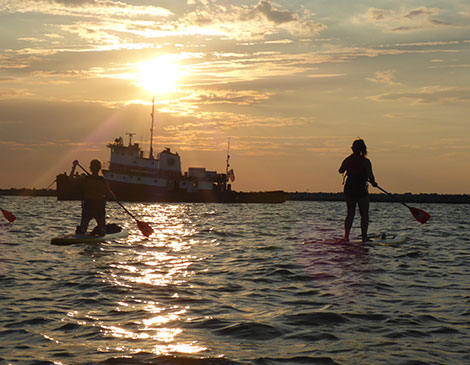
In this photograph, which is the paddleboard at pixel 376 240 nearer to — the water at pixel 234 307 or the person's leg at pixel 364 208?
the person's leg at pixel 364 208

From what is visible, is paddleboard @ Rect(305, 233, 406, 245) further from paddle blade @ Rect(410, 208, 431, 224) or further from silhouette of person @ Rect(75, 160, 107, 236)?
silhouette of person @ Rect(75, 160, 107, 236)

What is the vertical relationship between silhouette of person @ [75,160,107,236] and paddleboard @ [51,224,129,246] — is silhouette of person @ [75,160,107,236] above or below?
above

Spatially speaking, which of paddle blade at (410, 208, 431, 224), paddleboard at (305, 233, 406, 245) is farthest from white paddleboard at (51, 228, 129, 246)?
paddle blade at (410, 208, 431, 224)

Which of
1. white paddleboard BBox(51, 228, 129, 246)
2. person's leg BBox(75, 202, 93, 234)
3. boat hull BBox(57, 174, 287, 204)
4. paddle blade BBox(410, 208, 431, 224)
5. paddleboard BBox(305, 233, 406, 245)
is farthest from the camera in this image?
boat hull BBox(57, 174, 287, 204)

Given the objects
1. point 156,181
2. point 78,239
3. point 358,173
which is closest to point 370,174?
point 358,173

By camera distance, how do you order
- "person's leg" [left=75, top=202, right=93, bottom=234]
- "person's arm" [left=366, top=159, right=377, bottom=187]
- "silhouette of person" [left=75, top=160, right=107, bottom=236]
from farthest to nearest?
1. "person's leg" [left=75, top=202, right=93, bottom=234]
2. "silhouette of person" [left=75, top=160, right=107, bottom=236]
3. "person's arm" [left=366, top=159, right=377, bottom=187]

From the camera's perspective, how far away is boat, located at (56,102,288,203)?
73438 mm

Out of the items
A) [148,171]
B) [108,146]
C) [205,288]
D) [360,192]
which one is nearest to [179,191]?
[148,171]

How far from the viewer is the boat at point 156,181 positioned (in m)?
73.4

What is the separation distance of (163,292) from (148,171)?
68527 mm

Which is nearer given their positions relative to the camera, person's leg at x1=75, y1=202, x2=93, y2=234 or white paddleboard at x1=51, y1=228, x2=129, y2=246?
white paddleboard at x1=51, y1=228, x2=129, y2=246

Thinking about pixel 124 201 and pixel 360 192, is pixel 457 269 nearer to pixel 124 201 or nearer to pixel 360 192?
pixel 360 192

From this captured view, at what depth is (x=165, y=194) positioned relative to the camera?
254 ft

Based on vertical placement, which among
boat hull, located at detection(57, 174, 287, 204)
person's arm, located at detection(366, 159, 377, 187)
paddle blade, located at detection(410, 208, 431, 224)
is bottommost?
boat hull, located at detection(57, 174, 287, 204)
